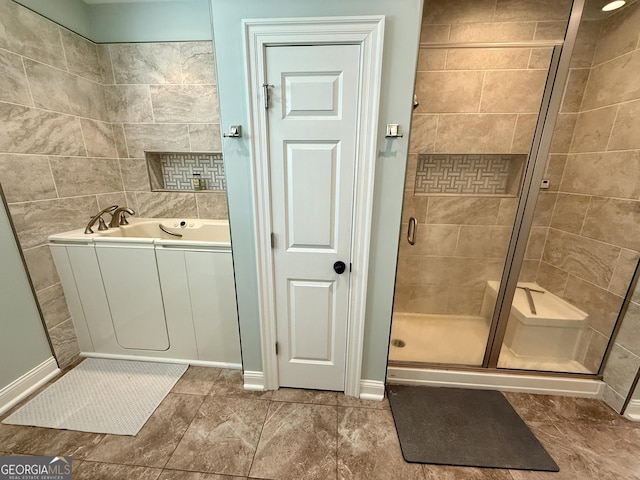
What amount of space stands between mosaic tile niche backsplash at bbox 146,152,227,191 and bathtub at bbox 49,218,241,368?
67 centimetres

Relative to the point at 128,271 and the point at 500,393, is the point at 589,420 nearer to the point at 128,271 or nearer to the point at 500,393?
the point at 500,393

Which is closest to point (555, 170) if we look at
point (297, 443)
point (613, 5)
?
point (613, 5)

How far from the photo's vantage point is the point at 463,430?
1435 mm

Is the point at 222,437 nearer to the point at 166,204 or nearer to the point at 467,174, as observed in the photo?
the point at 166,204

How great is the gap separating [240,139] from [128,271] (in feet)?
4.14

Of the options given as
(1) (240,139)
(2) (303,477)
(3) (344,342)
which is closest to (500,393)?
(3) (344,342)

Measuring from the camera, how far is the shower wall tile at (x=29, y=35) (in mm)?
1470

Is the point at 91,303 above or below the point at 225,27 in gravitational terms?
below

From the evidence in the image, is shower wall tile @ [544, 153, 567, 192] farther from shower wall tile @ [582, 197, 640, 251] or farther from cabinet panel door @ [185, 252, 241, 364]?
cabinet panel door @ [185, 252, 241, 364]

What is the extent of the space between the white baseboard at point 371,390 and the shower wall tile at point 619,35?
2565mm

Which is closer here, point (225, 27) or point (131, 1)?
point (225, 27)

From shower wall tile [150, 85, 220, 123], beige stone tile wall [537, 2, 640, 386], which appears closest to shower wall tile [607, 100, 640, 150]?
beige stone tile wall [537, 2, 640, 386]

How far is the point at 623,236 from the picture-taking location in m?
1.54

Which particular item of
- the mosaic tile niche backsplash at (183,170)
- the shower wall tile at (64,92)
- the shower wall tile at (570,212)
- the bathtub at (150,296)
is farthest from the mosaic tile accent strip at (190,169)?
the shower wall tile at (570,212)
